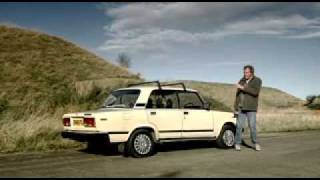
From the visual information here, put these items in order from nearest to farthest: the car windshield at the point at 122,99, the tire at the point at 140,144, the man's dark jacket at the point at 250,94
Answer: the tire at the point at 140,144 < the car windshield at the point at 122,99 < the man's dark jacket at the point at 250,94

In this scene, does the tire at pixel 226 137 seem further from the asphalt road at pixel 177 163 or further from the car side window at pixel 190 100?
the car side window at pixel 190 100

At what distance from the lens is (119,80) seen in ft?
109

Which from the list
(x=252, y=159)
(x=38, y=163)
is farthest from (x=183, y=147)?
(x=38, y=163)

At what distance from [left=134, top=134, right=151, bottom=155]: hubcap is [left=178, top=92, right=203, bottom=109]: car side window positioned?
150cm

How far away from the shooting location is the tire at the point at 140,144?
11562 mm

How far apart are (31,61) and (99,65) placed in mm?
5141

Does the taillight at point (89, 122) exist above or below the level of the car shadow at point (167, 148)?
above

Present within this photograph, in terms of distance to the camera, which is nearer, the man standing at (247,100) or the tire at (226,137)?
the man standing at (247,100)

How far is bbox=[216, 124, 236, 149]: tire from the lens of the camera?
537 inches

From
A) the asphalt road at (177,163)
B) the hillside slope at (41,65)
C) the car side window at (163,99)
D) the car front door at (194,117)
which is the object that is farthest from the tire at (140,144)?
the hillside slope at (41,65)

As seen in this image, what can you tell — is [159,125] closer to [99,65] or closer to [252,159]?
[252,159]

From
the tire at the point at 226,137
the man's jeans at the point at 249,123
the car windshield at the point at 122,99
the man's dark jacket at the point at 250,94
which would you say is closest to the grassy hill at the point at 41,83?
the car windshield at the point at 122,99

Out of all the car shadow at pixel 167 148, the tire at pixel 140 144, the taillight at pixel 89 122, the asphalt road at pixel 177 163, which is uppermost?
the taillight at pixel 89 122

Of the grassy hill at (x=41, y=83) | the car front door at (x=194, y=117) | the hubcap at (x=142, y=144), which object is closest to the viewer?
the hubcap at (x=142, y=144)
